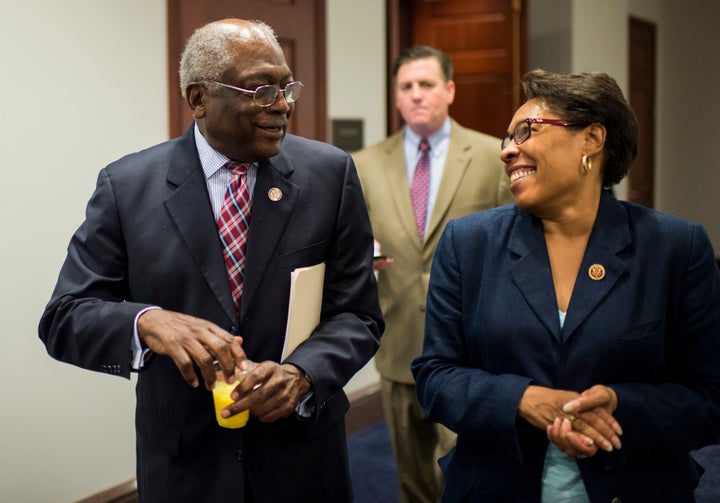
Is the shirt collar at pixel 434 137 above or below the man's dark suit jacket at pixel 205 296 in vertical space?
above

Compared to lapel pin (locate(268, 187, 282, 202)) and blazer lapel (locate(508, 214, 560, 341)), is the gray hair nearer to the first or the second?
lapel pin (locate(268, 187, 282, 202))

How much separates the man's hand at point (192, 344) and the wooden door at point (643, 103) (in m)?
6.97

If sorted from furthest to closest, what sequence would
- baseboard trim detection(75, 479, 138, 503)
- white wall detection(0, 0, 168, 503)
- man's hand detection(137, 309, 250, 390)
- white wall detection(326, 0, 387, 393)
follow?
1. white wall detection(326, 0, 387, 393)
2. baseboard trim detection(75, 479, 138, 503)
3. white wall detection(0, 0, 168, 503)
4. man's hand detection(137, 309, 250, 390)

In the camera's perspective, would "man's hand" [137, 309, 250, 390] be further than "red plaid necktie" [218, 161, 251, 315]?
No

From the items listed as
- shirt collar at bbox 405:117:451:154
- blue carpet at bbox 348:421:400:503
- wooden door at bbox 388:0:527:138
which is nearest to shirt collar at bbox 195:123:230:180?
shirt collar at bbox 405:117:451:154

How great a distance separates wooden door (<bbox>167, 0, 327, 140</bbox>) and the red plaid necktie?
5.69ft

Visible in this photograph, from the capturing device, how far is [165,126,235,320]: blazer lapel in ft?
5.17

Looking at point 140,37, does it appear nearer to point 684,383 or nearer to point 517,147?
point 517,147

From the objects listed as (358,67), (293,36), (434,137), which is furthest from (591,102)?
(358,67)

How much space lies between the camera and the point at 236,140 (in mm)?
1596

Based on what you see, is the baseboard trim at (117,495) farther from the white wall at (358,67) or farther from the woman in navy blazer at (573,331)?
the woman in navy blazer at (573,331)

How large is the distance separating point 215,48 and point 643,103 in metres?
7.33

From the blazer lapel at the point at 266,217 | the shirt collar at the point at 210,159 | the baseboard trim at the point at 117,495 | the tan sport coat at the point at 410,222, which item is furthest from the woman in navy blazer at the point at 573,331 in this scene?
the baseboard trim at the point at 117,495

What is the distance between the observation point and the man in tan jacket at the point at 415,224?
3080 mm
